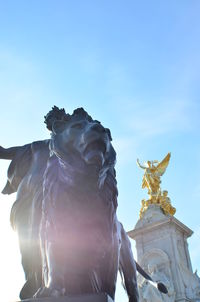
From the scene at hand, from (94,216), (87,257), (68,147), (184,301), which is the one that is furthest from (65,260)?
(184,301)

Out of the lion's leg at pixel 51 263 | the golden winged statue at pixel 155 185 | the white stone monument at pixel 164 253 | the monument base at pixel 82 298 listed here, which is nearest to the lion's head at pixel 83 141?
the lion's leg at pixel 51 263

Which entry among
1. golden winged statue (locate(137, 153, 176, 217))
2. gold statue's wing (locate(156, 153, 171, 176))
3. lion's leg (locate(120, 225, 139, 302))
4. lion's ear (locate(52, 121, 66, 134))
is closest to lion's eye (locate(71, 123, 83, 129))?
lion's ear (locate(52, 121, 66, 134))

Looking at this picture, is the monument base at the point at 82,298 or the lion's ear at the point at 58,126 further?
the lion's ear at the point at 58,126

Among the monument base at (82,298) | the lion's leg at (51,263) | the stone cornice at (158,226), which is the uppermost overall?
the stone cornice at (158,226)

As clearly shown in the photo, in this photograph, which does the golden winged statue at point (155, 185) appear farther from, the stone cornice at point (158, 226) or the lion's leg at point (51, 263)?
the lion's leg at point (51, 263)

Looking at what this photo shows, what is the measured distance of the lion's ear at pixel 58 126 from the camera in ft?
8.62

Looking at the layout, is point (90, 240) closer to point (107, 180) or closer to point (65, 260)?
point (65, 260)

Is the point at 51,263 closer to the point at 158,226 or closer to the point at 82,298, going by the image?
the point at 82,298

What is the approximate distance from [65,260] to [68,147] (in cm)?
67

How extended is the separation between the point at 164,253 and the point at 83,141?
22.2 m

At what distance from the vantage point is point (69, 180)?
2393 mm

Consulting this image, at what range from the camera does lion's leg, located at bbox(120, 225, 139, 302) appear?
115 inches

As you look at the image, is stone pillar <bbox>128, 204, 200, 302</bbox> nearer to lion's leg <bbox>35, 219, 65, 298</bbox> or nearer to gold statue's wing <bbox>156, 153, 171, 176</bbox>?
gold statue's wing <bbox>156, 153, 171, 176</bbox>

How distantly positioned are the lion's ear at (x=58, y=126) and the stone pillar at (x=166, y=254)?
65.6 ft
